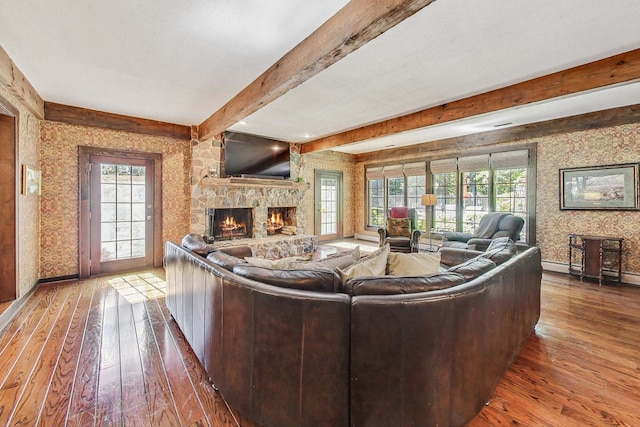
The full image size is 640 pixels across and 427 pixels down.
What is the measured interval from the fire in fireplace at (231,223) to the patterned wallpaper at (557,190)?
18.1 feet

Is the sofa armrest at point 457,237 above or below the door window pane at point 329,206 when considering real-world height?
below

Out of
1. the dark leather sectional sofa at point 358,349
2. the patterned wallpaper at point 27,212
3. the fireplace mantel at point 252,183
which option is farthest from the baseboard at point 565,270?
the patterned wallpaper at point 27,212

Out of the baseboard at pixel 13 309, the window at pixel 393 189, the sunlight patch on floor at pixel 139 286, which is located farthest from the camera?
the window at pixel 393 189

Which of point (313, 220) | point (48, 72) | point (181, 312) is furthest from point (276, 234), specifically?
point (48, 72)

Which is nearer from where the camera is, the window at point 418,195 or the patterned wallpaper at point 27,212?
the patterned wallpaper at point 27,212

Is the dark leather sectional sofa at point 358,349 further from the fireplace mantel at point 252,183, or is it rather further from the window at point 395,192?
the window at point 395,192

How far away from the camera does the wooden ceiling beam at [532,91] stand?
269 centimetres

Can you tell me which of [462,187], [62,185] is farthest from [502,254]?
[62,185]

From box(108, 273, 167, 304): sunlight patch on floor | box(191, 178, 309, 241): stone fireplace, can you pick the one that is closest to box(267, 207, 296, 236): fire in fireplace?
box(191, 178, 309, 241): stone fireplace

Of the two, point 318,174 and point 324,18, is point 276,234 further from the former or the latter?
point 324,18

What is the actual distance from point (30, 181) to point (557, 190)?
7989 millimetres

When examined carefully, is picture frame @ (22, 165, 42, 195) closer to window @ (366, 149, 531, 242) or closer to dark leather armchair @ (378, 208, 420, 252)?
dark leather armchair @ (378, 208, 420, 252)

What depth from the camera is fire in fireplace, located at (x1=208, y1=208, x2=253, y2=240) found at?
19.0ft

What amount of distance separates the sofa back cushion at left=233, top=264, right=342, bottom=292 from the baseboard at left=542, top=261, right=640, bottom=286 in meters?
5.26
